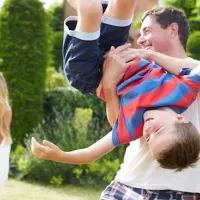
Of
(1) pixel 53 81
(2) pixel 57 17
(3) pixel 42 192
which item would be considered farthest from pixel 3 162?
(2) pixel 57 17

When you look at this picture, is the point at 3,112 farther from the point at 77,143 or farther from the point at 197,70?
the point at 77,143

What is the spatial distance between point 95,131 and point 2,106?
4.02m

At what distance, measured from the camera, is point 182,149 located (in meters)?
2.93

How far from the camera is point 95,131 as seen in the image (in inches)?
385

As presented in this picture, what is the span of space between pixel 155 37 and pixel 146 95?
0.40 meters

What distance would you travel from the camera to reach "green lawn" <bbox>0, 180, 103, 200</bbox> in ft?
29.1

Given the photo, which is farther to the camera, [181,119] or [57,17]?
[57,17]

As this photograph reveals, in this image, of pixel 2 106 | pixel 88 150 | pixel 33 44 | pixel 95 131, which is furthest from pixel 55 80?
pixel 88 150

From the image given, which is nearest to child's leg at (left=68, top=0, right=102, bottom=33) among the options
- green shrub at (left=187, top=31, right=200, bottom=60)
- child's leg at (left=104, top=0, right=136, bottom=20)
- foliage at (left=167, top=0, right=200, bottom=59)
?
child's leg at (left=104, top=0, right=136, bottom=20)

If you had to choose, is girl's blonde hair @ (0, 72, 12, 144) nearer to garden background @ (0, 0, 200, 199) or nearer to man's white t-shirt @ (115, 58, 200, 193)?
man's white t-shirt @ (115, 58, 200, 193)

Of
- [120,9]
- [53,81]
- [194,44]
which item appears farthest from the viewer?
[53,81]

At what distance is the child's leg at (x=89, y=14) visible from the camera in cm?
286

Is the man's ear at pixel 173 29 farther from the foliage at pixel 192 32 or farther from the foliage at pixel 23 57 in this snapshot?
the foliage at pixel 23 57

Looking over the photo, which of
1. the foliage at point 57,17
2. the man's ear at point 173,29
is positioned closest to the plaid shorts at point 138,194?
the man's ear at point 173,29
